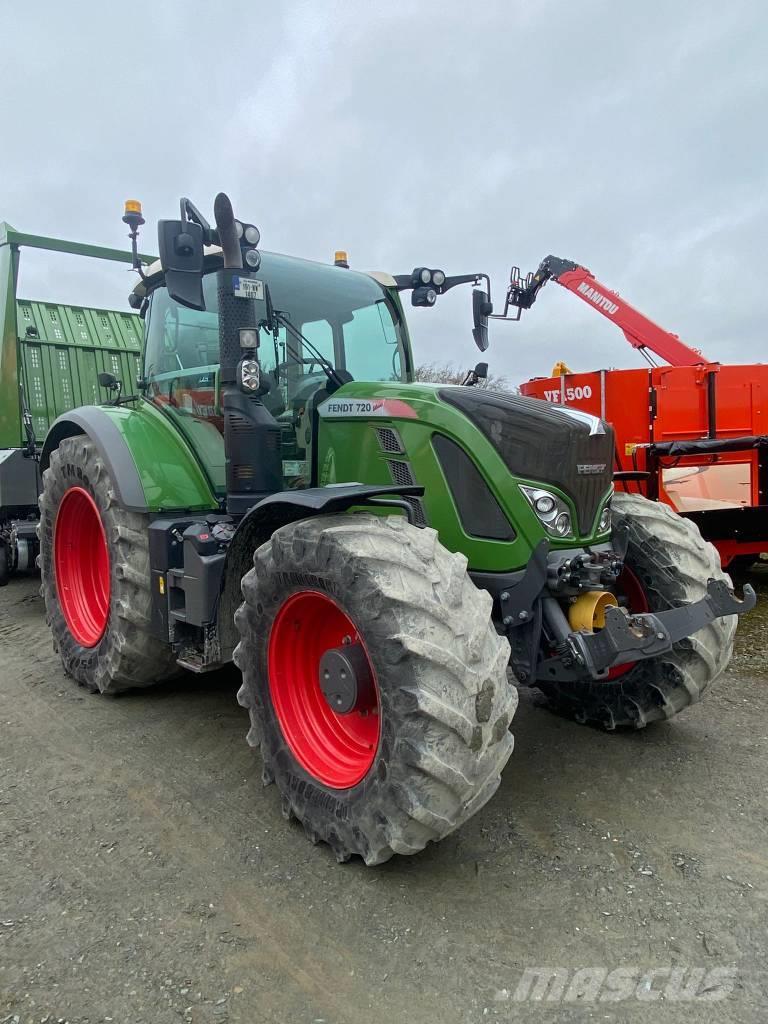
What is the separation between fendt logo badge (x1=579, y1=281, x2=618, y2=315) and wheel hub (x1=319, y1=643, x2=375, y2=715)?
336 inches

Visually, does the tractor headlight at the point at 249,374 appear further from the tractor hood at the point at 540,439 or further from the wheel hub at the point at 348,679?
the wheel hub at the point at 348,679

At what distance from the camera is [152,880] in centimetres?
263

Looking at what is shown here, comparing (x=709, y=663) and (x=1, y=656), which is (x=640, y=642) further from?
(x=1, y=656)

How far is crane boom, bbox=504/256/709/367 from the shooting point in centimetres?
928

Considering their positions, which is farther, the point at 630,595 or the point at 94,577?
the point at 94,577

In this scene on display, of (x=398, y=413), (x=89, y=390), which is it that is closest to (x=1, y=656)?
(x=89, y=390)

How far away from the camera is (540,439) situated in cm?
306

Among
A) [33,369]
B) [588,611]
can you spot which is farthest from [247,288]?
[33,369]

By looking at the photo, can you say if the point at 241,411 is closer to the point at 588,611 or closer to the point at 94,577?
the point at 588,611

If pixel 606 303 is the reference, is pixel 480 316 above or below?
below

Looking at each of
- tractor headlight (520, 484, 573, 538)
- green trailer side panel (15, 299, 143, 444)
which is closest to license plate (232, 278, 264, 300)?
tractor headlight (520, 484, 573, 538)

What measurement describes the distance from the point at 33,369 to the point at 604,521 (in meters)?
6.14

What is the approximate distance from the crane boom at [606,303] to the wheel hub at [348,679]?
7.61 meters

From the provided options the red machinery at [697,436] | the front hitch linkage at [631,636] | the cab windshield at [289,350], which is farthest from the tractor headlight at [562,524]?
the red machinery at [697,436]
